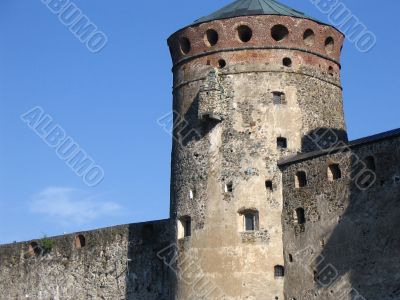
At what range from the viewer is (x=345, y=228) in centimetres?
2366

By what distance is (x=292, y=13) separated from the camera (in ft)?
90.8

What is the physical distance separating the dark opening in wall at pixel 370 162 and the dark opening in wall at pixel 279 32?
560 cm

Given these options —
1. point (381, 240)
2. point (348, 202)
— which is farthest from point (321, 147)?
point (381, 240)

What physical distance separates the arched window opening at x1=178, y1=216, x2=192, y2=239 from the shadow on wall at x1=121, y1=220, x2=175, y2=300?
8.25 feet

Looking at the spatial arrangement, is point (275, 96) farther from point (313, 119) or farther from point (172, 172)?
point (172, 172)

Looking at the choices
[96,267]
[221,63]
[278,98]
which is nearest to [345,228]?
[278,98]

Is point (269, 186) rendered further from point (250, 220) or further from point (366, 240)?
point (366, 240)

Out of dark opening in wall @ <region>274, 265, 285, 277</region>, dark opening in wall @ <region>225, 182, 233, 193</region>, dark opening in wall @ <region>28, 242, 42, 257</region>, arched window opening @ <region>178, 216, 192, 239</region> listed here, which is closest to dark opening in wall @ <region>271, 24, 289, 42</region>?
dark opening in wall @ <region>225, 182, 233, 193</region>

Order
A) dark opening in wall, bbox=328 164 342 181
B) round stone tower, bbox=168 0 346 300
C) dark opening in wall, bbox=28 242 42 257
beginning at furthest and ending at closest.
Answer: dark opening in wall, bbox=28 242 42 257
round stone tower, bbox=168 0 346 300
dark opening in wall, bbox=328 164 342 181

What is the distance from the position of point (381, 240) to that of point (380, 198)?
118 centimetres

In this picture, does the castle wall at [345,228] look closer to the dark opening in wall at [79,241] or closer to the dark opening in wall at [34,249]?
the dark opening in wall at [79,241]

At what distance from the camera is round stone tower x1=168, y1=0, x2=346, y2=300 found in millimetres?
25125

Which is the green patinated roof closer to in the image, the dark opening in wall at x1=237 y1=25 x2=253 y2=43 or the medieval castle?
the medieval castle

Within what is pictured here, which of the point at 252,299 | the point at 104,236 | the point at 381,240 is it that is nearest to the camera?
the point at 381,240
